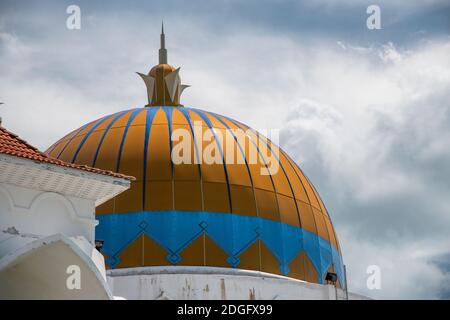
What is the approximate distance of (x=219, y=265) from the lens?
78.8 feet

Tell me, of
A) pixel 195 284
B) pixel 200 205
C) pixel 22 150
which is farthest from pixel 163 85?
pixel 22 150

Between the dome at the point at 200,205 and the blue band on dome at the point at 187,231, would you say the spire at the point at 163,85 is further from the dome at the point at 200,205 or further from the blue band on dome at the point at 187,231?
the blue band on dome at the point at 187,231

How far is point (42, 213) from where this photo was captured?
56.1 feet

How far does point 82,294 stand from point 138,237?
790 centimetres

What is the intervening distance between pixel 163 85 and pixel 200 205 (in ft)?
19.3

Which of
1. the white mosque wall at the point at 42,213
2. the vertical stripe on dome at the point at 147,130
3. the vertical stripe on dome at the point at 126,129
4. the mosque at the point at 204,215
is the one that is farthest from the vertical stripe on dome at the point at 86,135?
the white mosque wall at the point at 42,213

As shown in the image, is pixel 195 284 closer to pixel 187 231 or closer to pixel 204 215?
pixel 187 231

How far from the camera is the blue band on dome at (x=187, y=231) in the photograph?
78.9 feet

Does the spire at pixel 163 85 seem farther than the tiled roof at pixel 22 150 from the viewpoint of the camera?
Yes

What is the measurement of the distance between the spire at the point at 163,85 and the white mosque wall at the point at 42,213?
38.0 feet

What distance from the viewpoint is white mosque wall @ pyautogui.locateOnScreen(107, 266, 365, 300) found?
2331 cm

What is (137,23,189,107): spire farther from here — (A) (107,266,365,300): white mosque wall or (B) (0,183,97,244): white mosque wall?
(B) (0,183,97,244): white mosque wall
